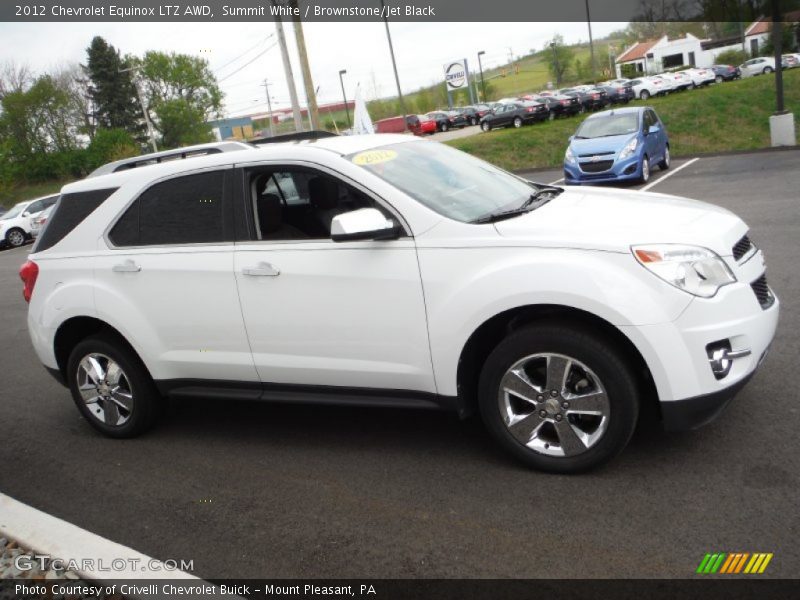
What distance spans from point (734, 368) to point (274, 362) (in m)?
2.49

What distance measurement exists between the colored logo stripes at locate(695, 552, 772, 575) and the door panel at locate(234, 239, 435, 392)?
1.59 meters

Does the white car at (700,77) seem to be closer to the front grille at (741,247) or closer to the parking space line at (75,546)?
the front grille at (741,247)

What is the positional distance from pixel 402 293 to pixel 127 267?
1.99 meters

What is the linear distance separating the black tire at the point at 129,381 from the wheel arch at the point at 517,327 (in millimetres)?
2314

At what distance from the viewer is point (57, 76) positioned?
79938 mm

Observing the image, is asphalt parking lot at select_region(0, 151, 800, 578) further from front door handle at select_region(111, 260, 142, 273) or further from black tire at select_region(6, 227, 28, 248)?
black tire at select_region(6, 227, 28, 248)

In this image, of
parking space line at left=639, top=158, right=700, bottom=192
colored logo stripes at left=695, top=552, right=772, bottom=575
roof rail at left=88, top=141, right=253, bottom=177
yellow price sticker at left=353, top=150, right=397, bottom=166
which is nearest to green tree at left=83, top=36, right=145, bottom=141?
parking space line at left=639, top=158, right=700, bottom=192

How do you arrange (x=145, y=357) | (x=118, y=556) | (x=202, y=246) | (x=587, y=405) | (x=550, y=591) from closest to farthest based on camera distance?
(x=550, y=591) → (x=118, y=556) → (x=587, y=405) → (x=202, y=246) → (x=145, y=357)

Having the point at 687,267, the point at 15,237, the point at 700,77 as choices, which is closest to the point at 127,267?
the point at 687,267

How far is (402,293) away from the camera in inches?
156

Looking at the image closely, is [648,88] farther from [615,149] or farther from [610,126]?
[615,149]

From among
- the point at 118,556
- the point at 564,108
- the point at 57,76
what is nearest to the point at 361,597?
the point at 118,556

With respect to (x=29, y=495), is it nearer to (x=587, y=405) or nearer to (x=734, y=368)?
(x=587, y=405)

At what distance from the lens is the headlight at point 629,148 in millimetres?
15664
